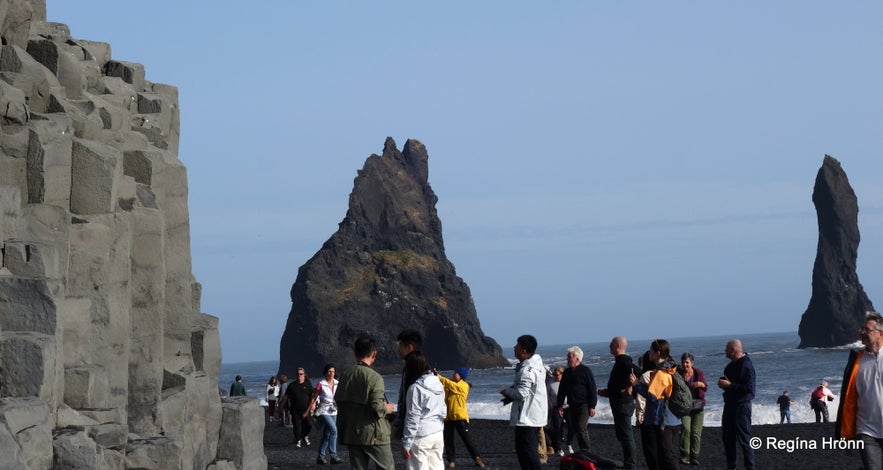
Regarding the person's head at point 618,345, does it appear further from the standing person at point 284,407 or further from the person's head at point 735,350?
the standing person at point 284,407

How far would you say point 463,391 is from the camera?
16.7 metres

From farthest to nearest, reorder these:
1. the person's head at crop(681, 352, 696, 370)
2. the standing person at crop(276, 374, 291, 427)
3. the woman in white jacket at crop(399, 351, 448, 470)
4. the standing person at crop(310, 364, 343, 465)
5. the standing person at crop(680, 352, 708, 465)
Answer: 1. the standing person at crop(276, 374, 291, 427)
2. the standing person at crop(310, 364, 343, 465)
3. the person's head at crop(681, 352, 696, 370)
4. the standing person at crop(680, 352, 708, 465)
5. the woman in white jacket at crop(399, 351, 448, 470)

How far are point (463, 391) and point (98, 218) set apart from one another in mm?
6933

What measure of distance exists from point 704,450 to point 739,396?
5802 millimetres

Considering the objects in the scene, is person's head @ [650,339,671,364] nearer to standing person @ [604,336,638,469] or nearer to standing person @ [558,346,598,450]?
standing person @ [604,336,638,469]

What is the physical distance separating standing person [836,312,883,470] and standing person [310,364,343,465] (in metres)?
10.5

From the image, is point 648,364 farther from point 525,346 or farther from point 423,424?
point 423,424

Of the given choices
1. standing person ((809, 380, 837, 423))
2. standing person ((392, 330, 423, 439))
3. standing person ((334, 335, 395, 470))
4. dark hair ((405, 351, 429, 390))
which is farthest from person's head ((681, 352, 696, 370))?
standing person ((809, 380, 837, 423))

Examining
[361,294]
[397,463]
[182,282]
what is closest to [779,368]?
[361,294]

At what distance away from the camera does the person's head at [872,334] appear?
33.1ft

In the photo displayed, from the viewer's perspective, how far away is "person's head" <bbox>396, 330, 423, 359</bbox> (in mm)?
11289

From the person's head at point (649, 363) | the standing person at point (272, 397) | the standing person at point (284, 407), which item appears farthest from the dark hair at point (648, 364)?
the standing person at point (272, 397)

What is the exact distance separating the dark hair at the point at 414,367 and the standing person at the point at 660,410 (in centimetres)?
364

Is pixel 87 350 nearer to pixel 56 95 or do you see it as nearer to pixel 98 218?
pixel 98 218
